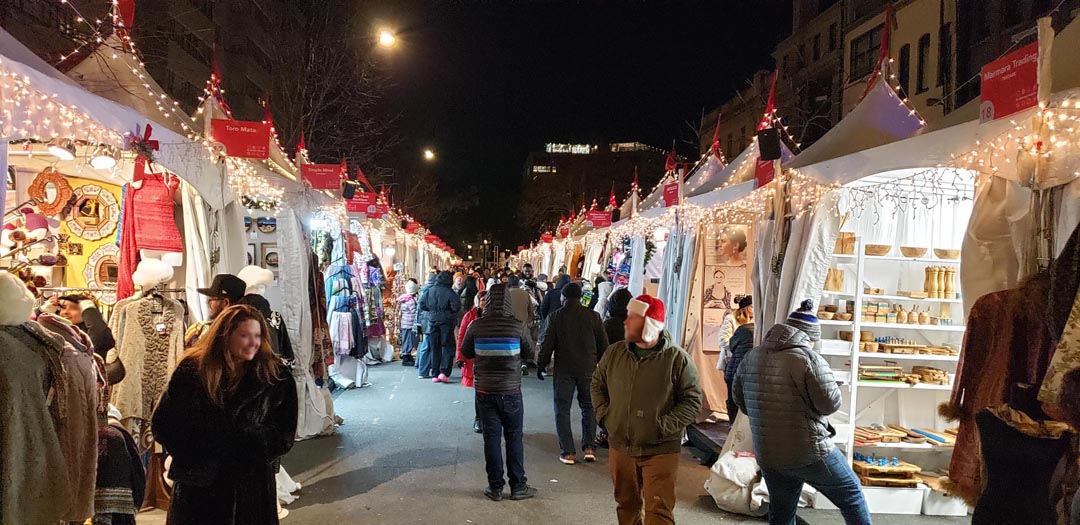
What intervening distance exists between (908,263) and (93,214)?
8226 mm

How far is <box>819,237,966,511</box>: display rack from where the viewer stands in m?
5.82

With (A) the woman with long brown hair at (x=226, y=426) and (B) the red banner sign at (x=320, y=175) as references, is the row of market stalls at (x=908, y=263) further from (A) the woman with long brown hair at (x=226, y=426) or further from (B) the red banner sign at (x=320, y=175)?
(B) the red banner sign at (x=320, y=175)

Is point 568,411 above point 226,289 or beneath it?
beneath

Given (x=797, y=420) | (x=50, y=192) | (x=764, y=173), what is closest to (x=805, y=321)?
(x=797, y=420)

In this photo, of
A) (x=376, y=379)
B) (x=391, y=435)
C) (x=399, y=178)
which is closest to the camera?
(x=391, y=435)

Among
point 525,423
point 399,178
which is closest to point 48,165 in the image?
point 525,423

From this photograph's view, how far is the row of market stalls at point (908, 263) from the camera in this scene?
3293 millimetres

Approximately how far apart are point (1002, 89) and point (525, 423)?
6489 mm

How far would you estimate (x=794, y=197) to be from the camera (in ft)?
18.9

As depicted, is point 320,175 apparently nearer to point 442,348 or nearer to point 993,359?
point 442,348

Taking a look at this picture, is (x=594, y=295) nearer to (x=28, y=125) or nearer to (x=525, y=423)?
(x=525, y=423)

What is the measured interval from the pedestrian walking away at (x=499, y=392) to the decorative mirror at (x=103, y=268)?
3602 millimetres

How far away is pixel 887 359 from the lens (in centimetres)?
615

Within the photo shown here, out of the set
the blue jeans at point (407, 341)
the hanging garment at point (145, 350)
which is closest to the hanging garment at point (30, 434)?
the hanging garment at point (145, 350)
